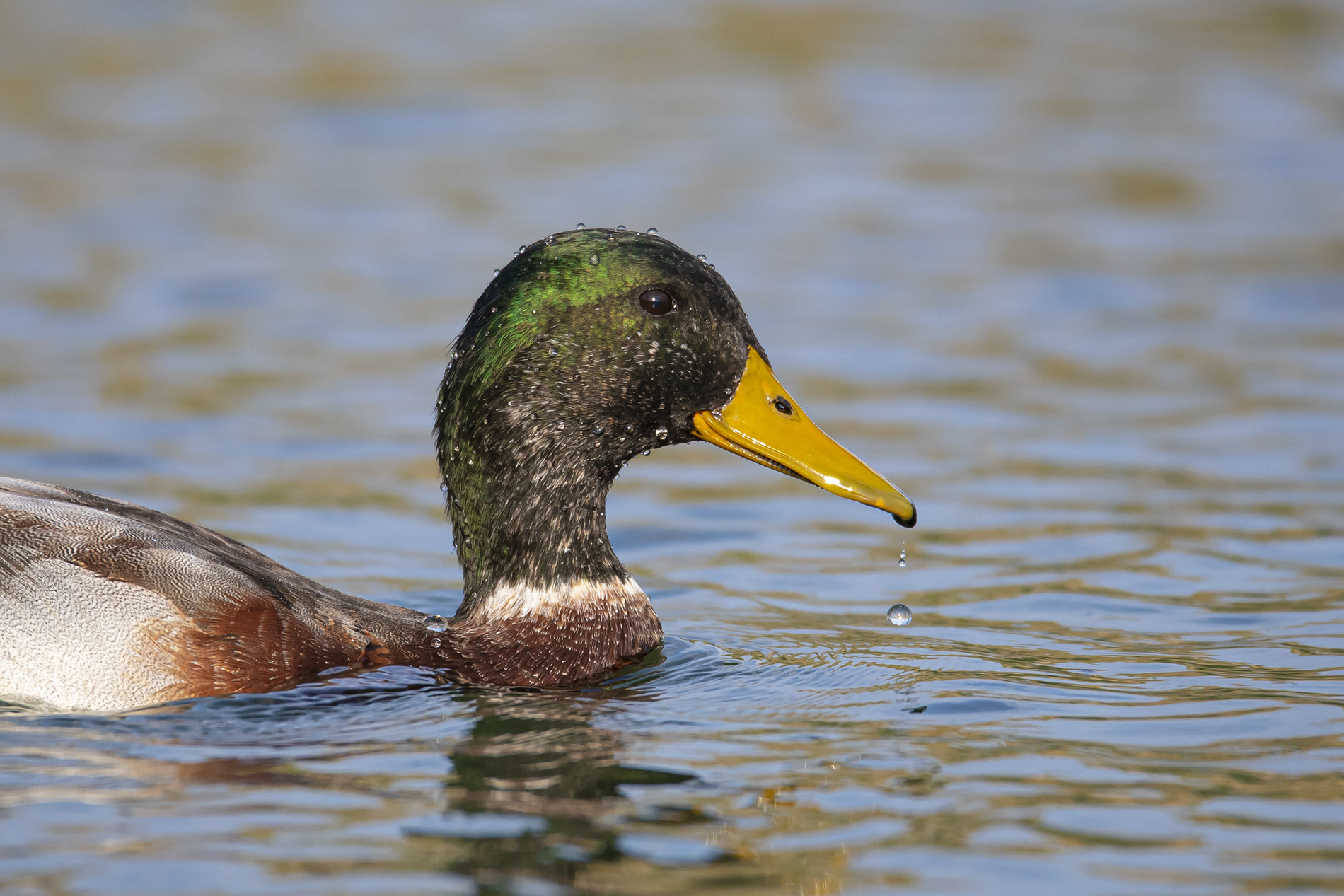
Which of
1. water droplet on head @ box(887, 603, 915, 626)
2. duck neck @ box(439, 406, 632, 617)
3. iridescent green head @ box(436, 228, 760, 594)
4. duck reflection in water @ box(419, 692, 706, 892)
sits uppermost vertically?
iridescent green head @ box(436, 228, 760, 594)

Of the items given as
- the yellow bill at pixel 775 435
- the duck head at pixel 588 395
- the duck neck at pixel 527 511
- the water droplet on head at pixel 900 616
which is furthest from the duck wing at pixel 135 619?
the water droplet on head at pixel 900 616

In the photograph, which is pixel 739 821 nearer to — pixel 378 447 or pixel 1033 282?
pixel 378 447

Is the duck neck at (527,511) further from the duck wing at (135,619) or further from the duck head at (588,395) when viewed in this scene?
the duck wing at (135,619)

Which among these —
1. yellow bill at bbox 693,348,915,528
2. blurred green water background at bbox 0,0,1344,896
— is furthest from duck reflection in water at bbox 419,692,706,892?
yellow bill at bbox 693,348,915,528

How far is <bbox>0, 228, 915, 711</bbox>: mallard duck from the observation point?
6.57 metres

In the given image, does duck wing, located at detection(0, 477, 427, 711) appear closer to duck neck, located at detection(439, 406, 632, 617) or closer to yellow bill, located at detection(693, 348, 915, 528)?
duck neck, located at detection(439, 406, 632, 617)

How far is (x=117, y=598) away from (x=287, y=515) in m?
3.61

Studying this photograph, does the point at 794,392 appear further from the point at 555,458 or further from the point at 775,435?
the point at 555,458

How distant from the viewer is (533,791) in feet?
18.1

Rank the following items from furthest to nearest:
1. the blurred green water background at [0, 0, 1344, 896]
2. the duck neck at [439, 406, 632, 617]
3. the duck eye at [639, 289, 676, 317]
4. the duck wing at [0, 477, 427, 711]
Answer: the duck neck at [439, 406, 632, 617] < the duck eye at [639, 289, 676, 317] < the duck wing at [0, 477, 427, 711] < the blurred green water background at [0, 0, 1344, 896]

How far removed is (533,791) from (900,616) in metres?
2.74

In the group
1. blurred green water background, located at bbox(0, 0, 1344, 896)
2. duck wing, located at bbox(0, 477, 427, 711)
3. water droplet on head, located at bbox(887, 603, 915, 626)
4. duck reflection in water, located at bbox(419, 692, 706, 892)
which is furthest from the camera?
water droplet on head, located at bbox(887, 603, 915, 626)

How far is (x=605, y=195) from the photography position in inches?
Result: 643

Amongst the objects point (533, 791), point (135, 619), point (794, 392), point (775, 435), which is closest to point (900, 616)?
point (775, 435)
